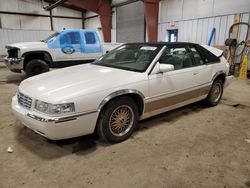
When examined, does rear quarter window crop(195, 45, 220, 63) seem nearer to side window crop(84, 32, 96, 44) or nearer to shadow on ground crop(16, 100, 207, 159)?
shadow on ground crop(16, 100, 207, 159)

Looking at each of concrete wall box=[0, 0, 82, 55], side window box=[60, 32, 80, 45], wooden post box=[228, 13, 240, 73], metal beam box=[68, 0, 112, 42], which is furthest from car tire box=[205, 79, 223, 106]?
concrete wall box=[0, 0, 82, 55]

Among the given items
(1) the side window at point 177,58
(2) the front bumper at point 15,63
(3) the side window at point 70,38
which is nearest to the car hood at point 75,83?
(1) the side window at point 177,58

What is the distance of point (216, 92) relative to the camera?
4.28 m

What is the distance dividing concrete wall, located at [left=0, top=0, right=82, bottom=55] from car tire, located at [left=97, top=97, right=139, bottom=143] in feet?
52.4

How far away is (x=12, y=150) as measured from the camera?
2562 millimetres

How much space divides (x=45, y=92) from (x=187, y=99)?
2.36 metres

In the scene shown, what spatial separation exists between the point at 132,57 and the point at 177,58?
77cm

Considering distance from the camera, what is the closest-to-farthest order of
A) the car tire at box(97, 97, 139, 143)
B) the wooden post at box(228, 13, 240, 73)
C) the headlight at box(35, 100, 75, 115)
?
the headlight at box(35, 100, 75, 115), the car tire at box(97, 97, 139, 143), the wooden post at box(228, 13, 240, 73)

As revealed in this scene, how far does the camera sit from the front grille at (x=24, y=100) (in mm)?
2432

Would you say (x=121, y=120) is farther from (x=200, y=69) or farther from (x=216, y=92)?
(x=216, y=92)

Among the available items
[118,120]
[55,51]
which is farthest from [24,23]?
[118,120]

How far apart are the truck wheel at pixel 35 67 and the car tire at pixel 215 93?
5.14 metres

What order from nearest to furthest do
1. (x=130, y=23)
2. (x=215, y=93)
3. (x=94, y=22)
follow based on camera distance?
(x=215, y=93) → (x=130, y=23) → (x=94, y=22)

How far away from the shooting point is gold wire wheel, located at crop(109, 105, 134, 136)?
2.66m
